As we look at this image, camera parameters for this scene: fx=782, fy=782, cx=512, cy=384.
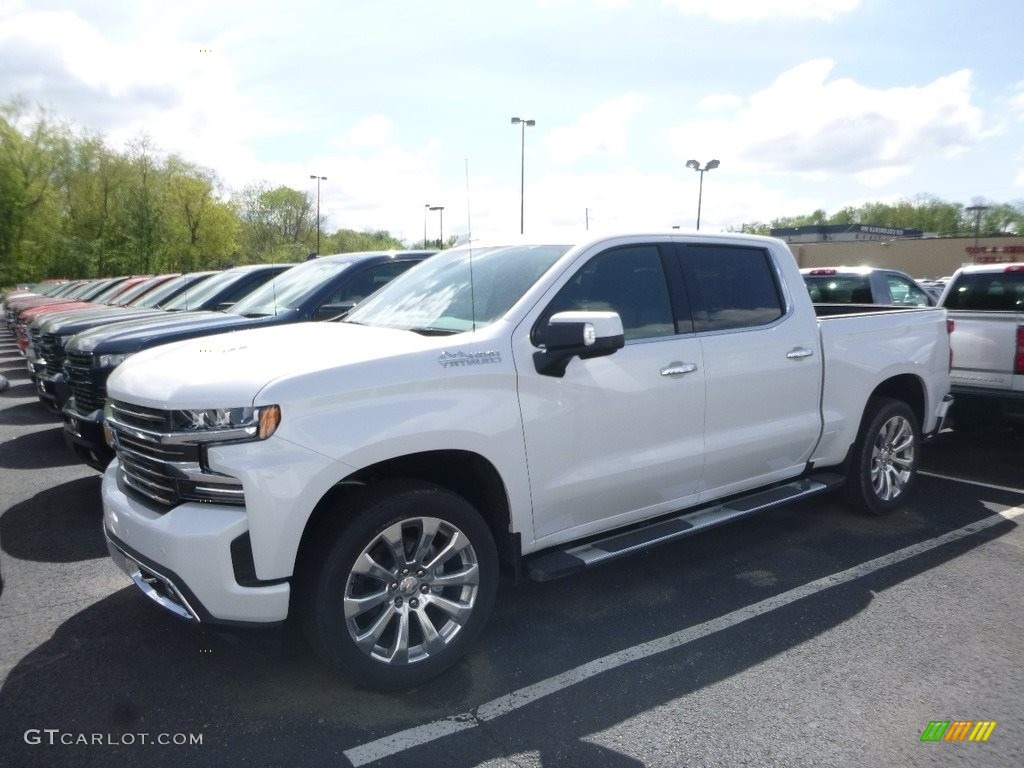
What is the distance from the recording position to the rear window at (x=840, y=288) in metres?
10.5

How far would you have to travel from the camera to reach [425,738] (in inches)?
119

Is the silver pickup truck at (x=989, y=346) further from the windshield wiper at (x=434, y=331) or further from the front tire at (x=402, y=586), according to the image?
the front tire at (x=402, y=586)

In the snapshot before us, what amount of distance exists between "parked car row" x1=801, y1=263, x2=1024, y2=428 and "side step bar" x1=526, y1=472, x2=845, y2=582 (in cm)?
231

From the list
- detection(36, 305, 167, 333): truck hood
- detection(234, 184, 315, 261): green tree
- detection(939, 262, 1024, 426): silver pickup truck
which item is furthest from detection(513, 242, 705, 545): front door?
detection(234, 184, 315, 261): green tree

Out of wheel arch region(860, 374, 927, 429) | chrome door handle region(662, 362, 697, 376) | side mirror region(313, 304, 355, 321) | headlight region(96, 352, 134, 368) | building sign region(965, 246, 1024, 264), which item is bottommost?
wheel arch region(860, 374, 927, 429)

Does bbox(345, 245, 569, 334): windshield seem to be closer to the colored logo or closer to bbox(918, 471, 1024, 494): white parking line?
the colored logo

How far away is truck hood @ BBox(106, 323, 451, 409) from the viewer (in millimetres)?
3008

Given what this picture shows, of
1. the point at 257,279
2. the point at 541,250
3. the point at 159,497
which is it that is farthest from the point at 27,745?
the point at 257,279

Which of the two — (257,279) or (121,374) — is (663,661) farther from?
(257,279)

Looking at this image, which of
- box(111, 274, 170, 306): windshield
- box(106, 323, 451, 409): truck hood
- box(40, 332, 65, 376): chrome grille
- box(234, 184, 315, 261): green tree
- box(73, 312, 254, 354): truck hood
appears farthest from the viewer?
box(234, 184, 315, 261): green tree

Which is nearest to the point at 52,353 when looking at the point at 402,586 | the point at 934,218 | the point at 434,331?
the point at 434,331

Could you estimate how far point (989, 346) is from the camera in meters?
6.93

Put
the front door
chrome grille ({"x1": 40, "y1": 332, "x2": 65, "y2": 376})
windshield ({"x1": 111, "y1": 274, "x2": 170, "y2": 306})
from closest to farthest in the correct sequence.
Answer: the front door, chrome grille ({"x1": 40, "y1": 332, "x2": 65, "y2": 376}), windshield ({"x1": 111, "y1": 274, "x2": 170, "y2": 306})

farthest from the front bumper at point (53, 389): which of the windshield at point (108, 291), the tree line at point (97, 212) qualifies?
the tree line at point (97, 212)
